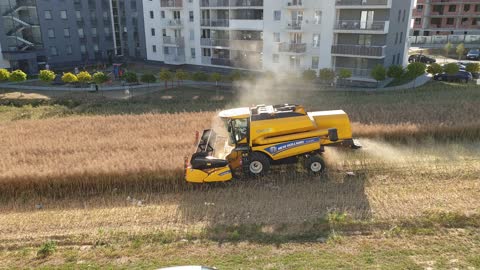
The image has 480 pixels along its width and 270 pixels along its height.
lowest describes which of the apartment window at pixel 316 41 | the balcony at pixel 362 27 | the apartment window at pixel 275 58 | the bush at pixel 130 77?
Result: the bush at pixel 130 77

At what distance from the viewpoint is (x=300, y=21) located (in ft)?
115

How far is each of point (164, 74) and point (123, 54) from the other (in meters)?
26.0

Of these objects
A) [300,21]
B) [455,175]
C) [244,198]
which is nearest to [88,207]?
[244,198]

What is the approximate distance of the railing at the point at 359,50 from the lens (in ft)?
104

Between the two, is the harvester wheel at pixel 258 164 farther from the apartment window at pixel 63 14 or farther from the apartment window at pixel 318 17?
the apartment window at pixel 63 14

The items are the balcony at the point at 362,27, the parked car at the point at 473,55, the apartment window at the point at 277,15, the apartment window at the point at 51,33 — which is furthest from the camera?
the parked car at the point at 473,55

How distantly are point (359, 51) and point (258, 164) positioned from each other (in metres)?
24.1

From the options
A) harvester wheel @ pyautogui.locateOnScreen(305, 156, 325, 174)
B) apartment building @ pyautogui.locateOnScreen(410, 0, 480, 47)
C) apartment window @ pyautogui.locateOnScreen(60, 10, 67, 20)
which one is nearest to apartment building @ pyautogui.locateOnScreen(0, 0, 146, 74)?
apartment window @ pyautogui.locateOnScreen(60, 10, 67, 20)

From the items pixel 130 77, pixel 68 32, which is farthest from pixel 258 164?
pixel 68 32

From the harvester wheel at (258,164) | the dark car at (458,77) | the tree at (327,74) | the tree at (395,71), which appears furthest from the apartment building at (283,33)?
the harvester wheel at (258,164)

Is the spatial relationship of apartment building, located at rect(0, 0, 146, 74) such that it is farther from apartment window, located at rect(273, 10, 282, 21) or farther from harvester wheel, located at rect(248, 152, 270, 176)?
harvester wheel, located at rect(248, 152, 270, 176)

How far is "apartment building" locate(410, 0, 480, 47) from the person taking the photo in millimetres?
57406

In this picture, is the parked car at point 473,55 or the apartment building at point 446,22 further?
the apartment building at point 446,22

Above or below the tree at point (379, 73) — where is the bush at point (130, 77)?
below
